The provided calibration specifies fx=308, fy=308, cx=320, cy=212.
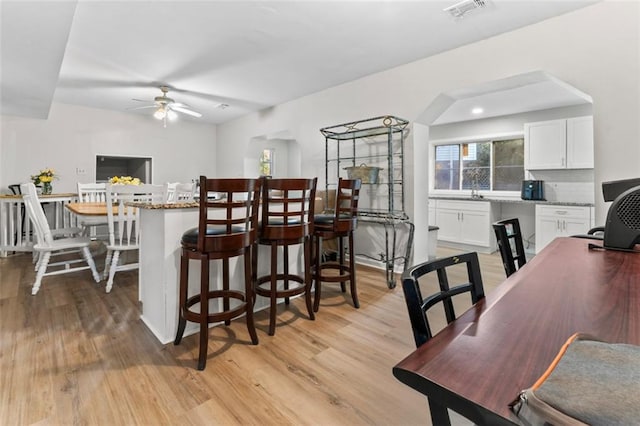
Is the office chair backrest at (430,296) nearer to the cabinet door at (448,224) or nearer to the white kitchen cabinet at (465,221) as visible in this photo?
the white kitchen cabinet at (465,221)

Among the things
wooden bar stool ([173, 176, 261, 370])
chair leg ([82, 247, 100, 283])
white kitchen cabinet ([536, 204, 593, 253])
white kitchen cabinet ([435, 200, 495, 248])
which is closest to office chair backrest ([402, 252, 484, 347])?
wooden bar stool ([173, 176, 261, 370])

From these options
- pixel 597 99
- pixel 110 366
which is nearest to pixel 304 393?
pixel 110 366

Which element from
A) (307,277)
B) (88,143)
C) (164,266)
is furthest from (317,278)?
(88,143)

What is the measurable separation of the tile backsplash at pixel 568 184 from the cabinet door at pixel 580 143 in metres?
0.29

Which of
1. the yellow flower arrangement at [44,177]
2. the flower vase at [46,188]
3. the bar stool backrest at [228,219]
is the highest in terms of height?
the yellow flower arrangement at [44,177]

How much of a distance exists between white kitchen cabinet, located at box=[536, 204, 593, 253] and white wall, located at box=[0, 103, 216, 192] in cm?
656

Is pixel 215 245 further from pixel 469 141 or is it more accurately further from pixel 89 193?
pixel 469 141

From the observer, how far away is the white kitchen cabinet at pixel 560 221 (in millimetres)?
4133

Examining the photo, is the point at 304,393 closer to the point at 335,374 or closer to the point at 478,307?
the point at 335,374

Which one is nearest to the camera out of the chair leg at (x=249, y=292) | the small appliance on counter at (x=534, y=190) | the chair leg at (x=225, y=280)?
the chair leg at (x=249, y=292)

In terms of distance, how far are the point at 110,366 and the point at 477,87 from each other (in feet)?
12.5

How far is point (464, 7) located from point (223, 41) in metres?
2.21

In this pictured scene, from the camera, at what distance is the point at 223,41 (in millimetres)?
3068

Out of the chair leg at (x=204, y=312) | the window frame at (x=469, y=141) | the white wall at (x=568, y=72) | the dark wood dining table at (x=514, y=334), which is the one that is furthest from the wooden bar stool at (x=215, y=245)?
the window frame at (x=469, y=141)
